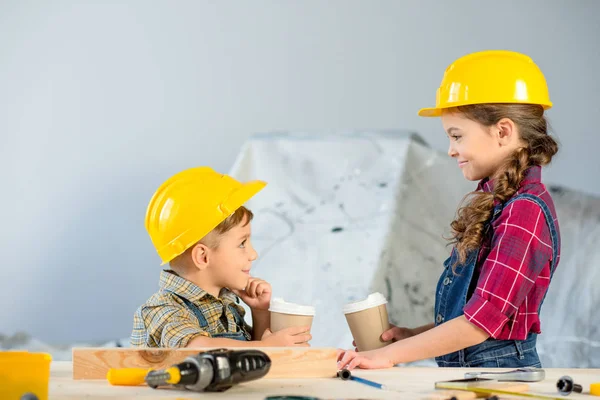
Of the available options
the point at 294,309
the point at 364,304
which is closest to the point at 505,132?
the point at 364,304

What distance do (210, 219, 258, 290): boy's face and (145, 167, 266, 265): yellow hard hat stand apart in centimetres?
7

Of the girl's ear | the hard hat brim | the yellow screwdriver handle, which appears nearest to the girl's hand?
the yellow screwdriver handle

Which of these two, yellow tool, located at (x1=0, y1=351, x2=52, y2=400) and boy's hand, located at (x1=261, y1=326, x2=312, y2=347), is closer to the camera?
yellow tool, located at (x1=0, y1=351, x2=52, y2=400)

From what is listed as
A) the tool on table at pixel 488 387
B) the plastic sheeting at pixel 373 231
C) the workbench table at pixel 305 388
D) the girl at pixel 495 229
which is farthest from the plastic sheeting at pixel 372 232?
the tool on table at pixel 488 387

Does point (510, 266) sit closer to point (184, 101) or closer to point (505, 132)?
point (505, 132)

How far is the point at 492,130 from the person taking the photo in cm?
205

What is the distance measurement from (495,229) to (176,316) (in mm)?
837

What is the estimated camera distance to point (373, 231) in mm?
4348

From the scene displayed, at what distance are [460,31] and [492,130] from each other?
272 centimetres

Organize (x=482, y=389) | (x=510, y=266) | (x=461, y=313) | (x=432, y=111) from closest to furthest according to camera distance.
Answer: (x=482, y=389) < (x=510, y=266) < (x=461, y=313) < (x=432, y=111)

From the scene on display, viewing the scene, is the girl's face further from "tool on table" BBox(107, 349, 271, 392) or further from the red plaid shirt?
"tool on table" BBox(107, 349, 271, 392)

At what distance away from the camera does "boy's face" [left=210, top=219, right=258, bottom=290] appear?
2.14m

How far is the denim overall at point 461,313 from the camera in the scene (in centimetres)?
190

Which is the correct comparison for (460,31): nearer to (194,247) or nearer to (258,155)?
(258,155)
